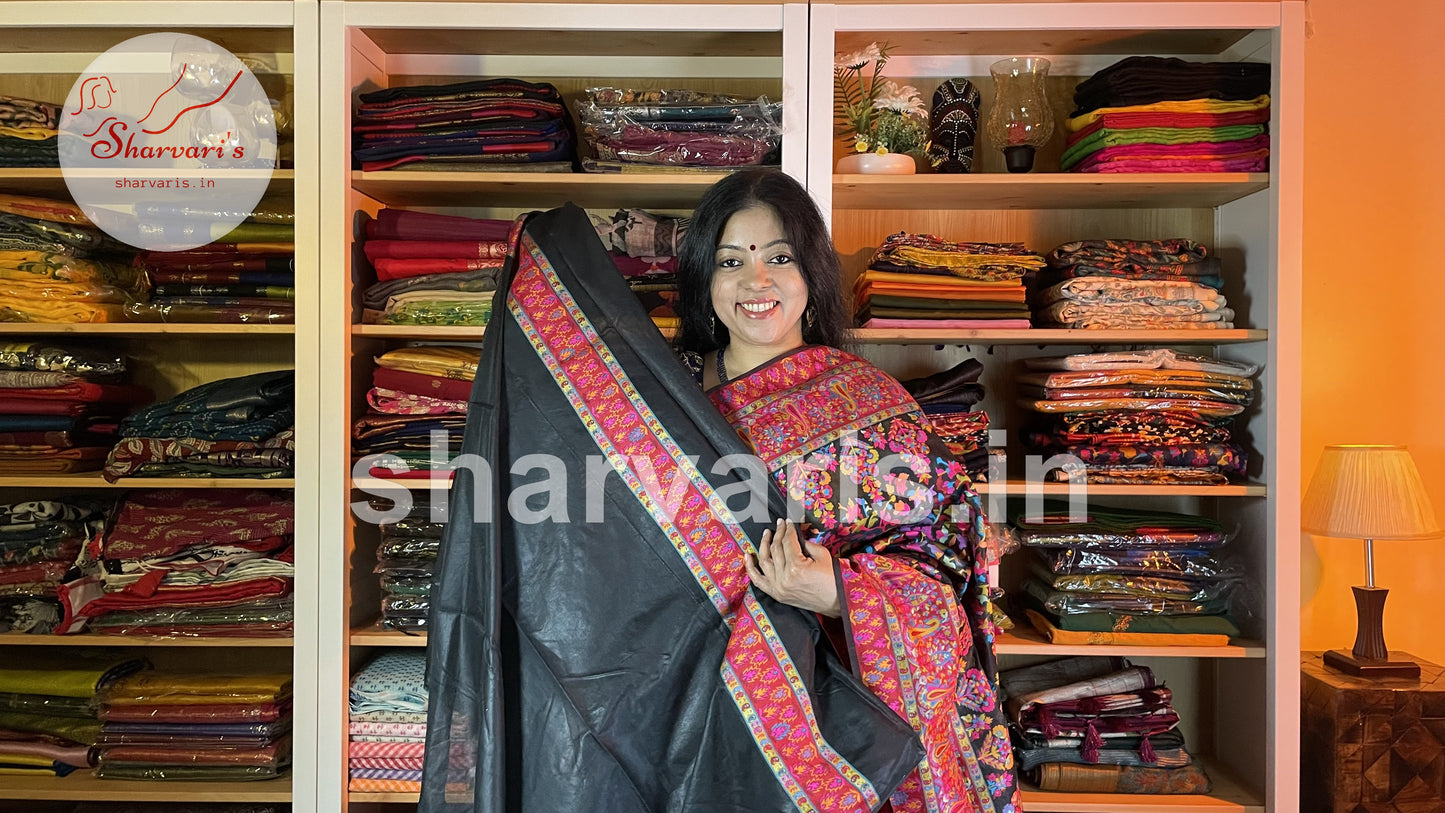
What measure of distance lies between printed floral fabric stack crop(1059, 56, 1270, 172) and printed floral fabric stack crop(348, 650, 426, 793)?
76.2 inches

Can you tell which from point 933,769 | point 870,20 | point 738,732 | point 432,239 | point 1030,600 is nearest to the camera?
point 738,732

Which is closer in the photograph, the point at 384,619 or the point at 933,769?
the point at 933,769

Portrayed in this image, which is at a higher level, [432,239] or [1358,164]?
[1358,164]

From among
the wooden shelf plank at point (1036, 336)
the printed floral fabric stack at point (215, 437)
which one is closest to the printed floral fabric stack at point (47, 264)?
the printed floral fabric stack at point (215, 437)

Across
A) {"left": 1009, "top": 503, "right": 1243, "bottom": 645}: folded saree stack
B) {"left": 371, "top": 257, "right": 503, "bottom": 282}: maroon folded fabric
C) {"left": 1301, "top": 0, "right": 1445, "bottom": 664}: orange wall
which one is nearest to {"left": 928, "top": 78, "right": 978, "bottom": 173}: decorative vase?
{"left": 1009, "top": 503, "right": 1243, "bottom": 645}: folded saree stack

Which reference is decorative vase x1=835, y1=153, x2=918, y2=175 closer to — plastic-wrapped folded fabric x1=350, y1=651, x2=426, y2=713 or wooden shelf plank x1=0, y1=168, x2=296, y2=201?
wooden shelf plank x1=0, y1=168, x2=296, y2=201

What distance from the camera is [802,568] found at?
138cm

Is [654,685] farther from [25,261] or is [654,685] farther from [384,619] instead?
[25,261]

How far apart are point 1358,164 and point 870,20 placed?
56.0 inches

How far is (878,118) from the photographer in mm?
2385

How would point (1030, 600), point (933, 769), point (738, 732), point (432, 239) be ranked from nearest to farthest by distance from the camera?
point (738, 732)
point (933, 769)
point (432, 239)
point (1030, 600)

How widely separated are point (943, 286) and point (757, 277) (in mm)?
921

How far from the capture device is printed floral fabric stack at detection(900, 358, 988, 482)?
244 centimetres

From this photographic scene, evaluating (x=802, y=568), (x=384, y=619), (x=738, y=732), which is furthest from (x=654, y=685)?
(x=384, y=619)
